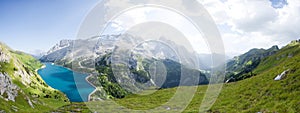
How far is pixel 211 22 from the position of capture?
22828 millimetres

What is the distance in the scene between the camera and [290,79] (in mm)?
41500

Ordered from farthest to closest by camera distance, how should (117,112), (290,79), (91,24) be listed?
1. (117,112)
2. (290,79)
3. (91,24)

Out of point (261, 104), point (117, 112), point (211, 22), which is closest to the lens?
point (211, 22)

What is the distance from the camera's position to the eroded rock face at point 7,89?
124m

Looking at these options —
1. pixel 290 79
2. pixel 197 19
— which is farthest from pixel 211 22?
pixel 290 79

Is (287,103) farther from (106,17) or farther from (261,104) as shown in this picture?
(106,17)

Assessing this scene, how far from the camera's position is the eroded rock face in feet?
405

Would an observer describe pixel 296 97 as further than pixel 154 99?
No

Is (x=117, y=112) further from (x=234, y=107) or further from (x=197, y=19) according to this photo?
(x=197, y=19)

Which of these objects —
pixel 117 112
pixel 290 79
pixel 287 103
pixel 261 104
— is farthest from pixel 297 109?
pixel 117 112

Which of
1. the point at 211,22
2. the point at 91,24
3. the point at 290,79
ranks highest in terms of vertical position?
the point at 91,24

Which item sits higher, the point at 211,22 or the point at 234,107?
the point at 211,22

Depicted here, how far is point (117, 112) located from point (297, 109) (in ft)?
136

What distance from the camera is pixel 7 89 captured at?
130 meters
